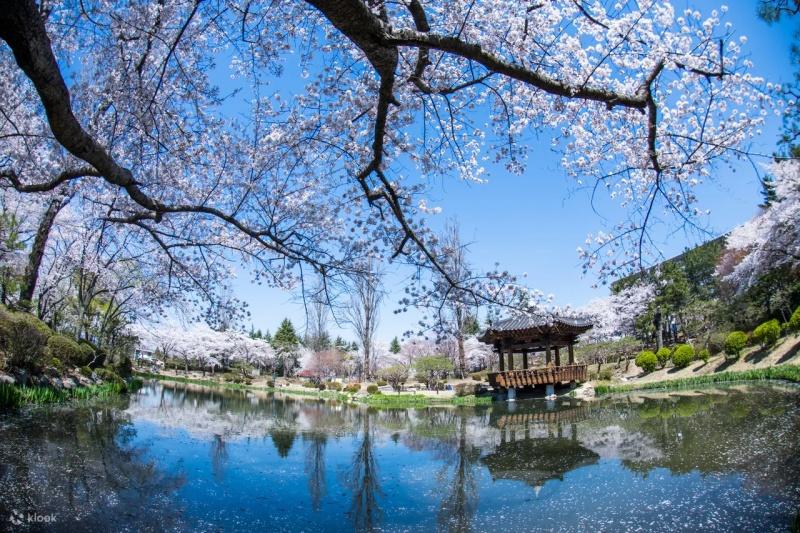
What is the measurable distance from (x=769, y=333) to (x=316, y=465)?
16812mm

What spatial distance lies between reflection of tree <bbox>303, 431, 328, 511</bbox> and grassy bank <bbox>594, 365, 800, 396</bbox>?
10862 mm

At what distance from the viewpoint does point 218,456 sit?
21.0 ft

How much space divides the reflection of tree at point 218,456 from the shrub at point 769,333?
1765 centimetres

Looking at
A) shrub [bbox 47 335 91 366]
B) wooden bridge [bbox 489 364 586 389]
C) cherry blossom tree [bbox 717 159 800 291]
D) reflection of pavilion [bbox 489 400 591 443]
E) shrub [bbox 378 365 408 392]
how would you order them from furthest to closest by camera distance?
shrub [bbox 378 365 408 392] → wooden bridge [bbox 489 364 586 389] → cherry blossom tree [bbox 717 159 800 291] → shrub [bbox 47 335 91 366] → reflection of pavilion [bbox 489 400 591 443]

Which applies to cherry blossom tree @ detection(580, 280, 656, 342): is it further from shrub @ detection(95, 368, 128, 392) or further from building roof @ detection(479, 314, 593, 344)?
shrub @ detection(95, 368, 128, 392)

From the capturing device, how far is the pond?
3809mm

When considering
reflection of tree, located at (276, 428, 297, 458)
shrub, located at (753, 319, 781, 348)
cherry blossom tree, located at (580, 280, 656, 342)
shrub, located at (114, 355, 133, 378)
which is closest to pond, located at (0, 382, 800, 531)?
reflection of tree, located at (276, 428, 297, 458)

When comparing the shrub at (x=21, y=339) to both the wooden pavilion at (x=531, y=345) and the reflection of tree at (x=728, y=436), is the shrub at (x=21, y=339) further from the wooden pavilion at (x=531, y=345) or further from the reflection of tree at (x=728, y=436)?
the wooden pavilion at (x=531, y=345)

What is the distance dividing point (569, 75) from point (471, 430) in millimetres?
7512

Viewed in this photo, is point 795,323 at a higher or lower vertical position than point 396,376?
higher

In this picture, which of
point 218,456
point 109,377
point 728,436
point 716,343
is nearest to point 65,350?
point 109,377

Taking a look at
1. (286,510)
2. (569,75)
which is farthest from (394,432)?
(569,75)

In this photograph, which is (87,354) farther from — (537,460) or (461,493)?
(537,460)

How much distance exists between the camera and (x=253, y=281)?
254 inches
